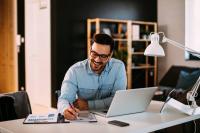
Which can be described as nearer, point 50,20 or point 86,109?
point 86,109

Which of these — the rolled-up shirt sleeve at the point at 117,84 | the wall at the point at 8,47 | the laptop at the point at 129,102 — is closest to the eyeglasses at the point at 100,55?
the rolled-up shirt sleeve at the point at 117,84

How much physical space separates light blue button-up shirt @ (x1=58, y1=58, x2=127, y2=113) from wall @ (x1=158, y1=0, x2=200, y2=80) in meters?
3.97

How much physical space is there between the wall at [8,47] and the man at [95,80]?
4218mm

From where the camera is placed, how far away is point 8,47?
6.54 metres

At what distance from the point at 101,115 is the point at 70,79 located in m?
0.43

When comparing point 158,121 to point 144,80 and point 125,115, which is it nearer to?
point 125,115

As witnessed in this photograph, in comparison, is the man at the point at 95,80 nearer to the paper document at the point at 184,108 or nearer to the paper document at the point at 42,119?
the paper document at the point at 42,119

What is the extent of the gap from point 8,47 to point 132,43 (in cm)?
270

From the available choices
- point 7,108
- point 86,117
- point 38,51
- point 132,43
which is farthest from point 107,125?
point 132,43

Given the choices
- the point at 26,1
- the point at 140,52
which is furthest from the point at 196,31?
the point at 26,1

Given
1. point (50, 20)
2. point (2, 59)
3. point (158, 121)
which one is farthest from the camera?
point (2, 59)

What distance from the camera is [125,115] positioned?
202 cm

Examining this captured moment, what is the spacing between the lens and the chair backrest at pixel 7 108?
6.95 feet

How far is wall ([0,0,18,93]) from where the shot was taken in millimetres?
6297
